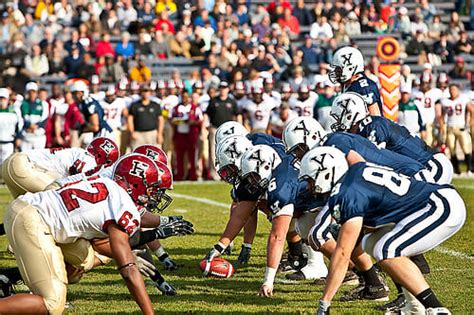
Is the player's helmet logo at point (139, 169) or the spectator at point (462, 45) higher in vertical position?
the player's helmet logo at point (139, 169)

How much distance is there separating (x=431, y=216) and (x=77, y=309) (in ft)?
8.58

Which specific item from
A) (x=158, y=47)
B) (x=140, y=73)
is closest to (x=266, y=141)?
(x=140, y=73)

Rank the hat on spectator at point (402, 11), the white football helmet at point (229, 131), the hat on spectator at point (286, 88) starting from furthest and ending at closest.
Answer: the hat on spectator at point (402, 11) → the hat on spectator at point (286, 88) → the white football helmet at point (229, 131)

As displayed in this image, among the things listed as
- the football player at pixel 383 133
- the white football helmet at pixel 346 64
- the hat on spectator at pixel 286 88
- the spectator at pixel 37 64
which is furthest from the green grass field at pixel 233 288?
the spectator at pixel 37 64

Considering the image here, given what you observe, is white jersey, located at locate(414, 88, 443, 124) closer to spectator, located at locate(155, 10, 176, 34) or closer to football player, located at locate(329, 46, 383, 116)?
spectator, located at locate(155, 10, 176, 34)

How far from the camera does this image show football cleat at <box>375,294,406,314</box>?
22.9ft

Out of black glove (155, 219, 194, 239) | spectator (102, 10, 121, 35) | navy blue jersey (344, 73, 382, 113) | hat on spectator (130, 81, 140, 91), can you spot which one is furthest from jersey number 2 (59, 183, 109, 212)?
spectator (102, 10, 121, 35)

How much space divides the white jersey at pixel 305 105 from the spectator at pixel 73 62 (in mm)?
4654

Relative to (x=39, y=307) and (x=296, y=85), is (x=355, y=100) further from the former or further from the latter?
(x=296, y=85)

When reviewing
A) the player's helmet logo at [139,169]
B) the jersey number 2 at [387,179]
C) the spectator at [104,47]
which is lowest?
the spectator at [104,47]

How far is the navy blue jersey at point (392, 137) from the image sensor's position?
328 inches

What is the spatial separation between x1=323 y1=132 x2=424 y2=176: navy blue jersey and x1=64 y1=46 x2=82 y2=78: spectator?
13323mm

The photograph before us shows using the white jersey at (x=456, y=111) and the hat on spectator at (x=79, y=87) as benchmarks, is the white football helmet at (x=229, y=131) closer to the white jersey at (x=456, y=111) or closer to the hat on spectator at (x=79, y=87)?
the hat on spectator at (x=79, y=87)

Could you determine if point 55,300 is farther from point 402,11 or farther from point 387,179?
point 402,11
